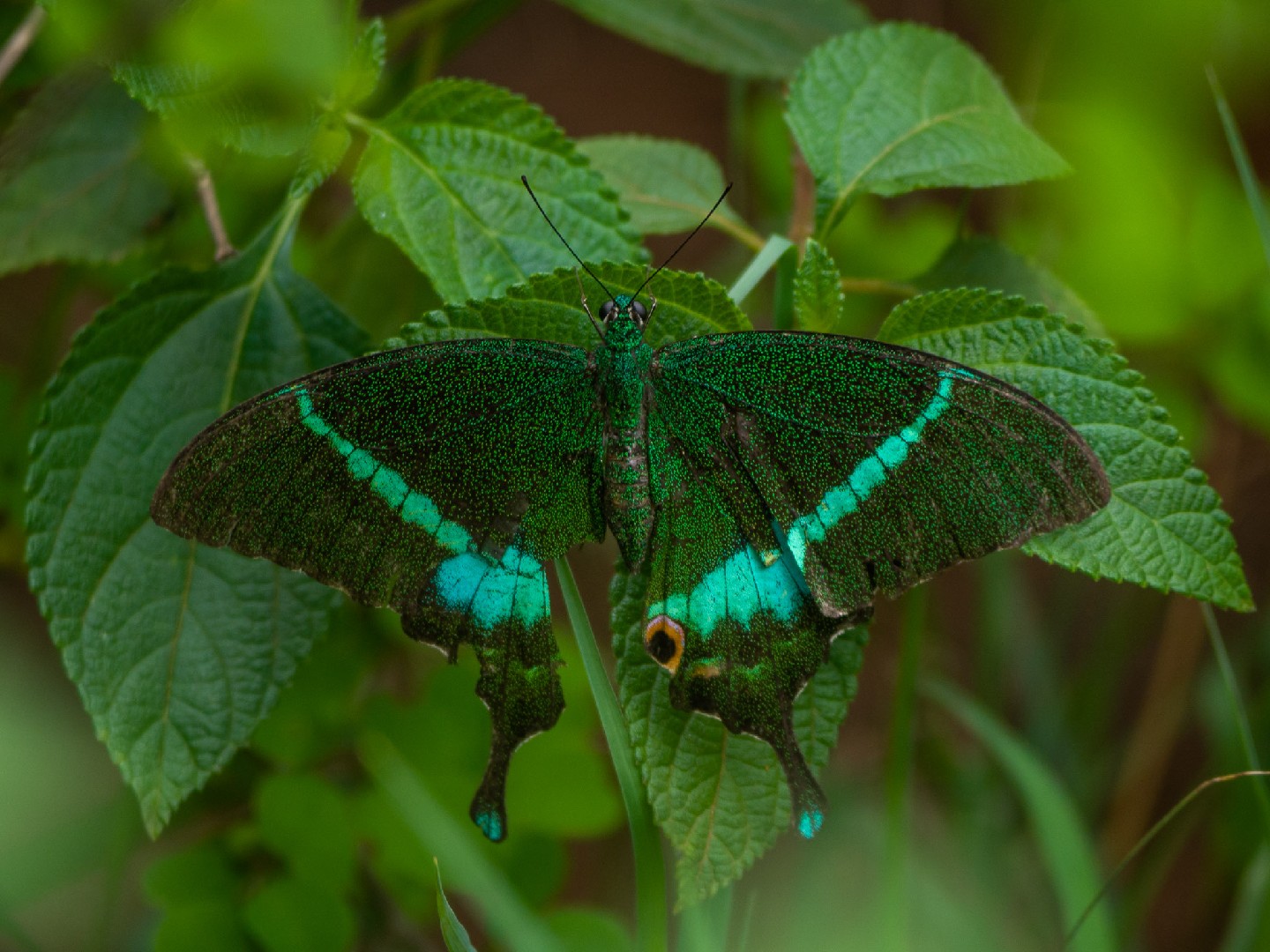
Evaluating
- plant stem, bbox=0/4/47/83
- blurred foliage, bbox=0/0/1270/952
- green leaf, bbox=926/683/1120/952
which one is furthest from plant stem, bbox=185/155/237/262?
green leaf, bbox=926/683/1120/952

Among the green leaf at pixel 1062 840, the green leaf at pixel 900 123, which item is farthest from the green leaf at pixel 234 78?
the green leaf at pixel 1062 840

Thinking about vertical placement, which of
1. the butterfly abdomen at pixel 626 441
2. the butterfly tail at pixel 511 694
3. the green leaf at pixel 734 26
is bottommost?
the butterfly tail at pixel 511 694

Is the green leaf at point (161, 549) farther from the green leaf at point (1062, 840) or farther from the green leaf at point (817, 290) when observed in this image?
the green leaf at point (1062, 840)

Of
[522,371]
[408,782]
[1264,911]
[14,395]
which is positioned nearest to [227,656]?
[408,782]

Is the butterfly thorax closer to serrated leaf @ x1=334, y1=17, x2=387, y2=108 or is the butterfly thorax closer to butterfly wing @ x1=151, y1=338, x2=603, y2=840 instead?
butterfly wing @ x1=151, y1=338, x2=603, y2=840

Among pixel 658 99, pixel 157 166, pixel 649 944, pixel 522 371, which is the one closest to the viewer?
pixel 649 944

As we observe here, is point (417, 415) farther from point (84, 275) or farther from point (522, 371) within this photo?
point (84, 275)

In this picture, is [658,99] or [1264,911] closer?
[1264,911]
